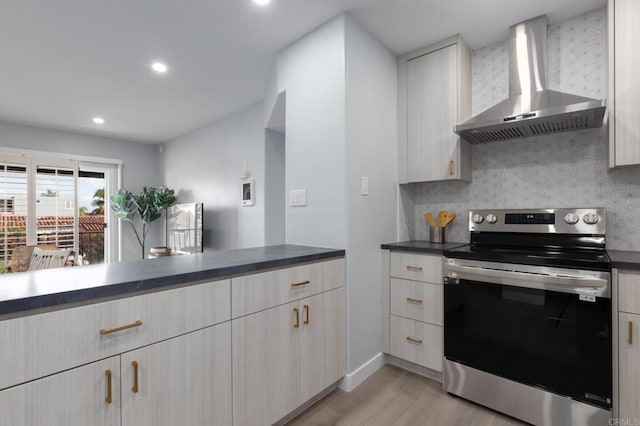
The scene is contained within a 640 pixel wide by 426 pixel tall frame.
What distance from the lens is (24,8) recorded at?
1.94m

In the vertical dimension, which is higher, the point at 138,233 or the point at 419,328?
the point at 138,233

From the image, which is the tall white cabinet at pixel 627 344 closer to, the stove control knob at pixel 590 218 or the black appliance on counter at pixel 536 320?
the black appliance on counter at pixel 536 320

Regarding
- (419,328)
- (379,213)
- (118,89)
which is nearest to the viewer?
(419,328)

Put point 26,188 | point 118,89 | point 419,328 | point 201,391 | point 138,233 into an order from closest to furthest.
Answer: point 201,391 < point 419,328 < point 118,89 < point 26,188 < point 138,233

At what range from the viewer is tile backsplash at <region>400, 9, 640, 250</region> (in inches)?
74.3

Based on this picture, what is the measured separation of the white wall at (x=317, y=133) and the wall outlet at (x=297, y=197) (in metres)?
0.03

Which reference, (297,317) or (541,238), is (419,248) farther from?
(297,317)

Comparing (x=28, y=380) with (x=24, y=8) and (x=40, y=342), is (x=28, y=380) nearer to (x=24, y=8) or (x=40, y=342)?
(x=40, y=342)

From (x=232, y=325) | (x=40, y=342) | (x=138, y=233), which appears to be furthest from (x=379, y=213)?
(x=138, y=233)

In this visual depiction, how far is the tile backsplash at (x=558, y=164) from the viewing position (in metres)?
1.89

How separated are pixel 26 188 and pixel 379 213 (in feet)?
17.2

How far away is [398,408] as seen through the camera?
1.79 meters

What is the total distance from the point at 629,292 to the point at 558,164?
101 centimetres

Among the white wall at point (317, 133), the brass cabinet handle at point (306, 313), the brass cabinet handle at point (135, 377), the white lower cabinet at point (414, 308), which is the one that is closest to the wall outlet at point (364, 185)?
the white wall at point (317, 133)
